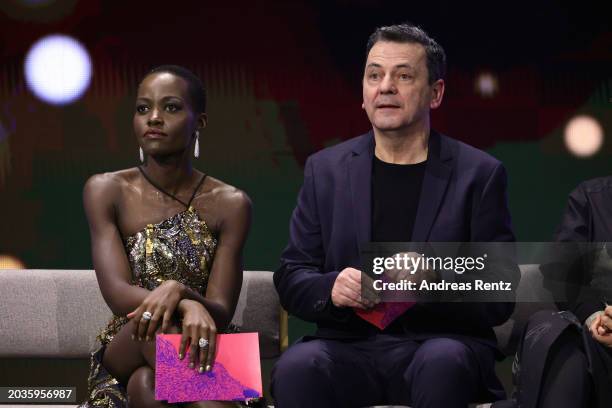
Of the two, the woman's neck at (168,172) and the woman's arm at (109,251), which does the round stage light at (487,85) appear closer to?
the woman's neck at (168,172)

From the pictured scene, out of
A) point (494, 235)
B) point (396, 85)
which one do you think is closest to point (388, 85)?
point (396, 85)

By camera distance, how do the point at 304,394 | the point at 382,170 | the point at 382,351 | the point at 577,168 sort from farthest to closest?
the point at 577,168
the point at 382,170
the point at 382,351
the point at 304,394

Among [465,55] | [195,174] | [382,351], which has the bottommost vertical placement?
[382,351]

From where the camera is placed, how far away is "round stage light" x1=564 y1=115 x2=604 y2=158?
3930 mm

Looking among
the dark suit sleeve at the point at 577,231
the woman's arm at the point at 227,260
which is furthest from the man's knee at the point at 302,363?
the dark suit sleeve at the point at 577,231

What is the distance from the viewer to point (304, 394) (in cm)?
274

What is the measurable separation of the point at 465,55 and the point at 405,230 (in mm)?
1189

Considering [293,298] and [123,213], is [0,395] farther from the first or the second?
[293,298]

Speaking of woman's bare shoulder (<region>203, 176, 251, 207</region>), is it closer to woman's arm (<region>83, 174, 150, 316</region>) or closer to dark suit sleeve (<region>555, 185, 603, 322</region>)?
→ woman's arm (<region>83, 174, 150, 316</region>)

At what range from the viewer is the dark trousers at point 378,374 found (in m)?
2.68

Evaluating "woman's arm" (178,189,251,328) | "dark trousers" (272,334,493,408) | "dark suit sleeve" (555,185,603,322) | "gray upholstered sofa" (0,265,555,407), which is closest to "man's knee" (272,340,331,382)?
"dark trousers" (272,334,493,408)

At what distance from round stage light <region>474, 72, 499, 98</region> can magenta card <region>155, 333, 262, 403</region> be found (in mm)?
1677

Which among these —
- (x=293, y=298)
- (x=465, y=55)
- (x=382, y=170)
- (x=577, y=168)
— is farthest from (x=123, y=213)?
(x=577, y=168)

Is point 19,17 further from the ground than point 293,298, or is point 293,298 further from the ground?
point 19,17
